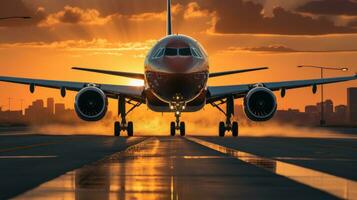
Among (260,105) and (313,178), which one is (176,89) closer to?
(260,105)

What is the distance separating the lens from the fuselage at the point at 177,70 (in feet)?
132

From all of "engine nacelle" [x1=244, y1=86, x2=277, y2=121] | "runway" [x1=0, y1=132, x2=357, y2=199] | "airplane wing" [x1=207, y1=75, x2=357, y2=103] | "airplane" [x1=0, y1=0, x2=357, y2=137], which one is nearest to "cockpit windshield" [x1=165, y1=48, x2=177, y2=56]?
"airplane" [x1=0, y1=0, x2=357, y2=137]

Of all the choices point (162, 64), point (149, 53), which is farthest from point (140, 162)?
point (149, 53)

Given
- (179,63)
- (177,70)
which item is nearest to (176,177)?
(177,70)

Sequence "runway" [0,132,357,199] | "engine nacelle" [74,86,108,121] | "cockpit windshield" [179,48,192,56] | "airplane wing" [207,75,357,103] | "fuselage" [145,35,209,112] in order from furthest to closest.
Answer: "airplane wing" [207,75,357,103], "engine nacelle" [74,86,108,121], "cockpit windshield" [179,48,192,56], "fuselage" [145,35,209,112], "runway" [0,132,357,199]

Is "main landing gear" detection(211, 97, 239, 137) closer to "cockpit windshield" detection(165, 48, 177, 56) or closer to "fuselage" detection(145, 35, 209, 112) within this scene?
"fuselage" detection(145, 35, 209, 112)

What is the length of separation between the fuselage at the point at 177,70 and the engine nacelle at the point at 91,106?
3.16 m

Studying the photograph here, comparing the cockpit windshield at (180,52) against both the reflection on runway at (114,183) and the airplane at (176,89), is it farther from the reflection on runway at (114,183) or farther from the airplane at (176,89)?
the reflection on runway at (114,183)

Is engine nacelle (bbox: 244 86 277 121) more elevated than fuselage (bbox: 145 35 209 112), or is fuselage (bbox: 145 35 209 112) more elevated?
fuselage (bbox: 145 35 209 112)

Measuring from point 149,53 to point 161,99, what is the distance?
9.08 feet

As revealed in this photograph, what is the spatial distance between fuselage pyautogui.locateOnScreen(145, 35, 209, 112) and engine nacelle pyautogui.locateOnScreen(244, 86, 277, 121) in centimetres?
331

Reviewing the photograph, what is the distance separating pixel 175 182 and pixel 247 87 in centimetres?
3301

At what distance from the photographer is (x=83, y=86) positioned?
156 ft

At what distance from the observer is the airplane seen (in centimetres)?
4078
